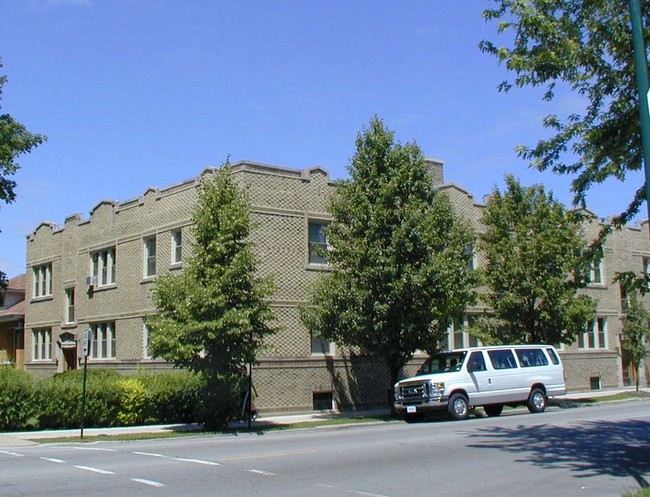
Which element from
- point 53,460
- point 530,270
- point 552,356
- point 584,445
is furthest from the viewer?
point 530,270

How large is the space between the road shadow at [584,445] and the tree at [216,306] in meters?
6.56

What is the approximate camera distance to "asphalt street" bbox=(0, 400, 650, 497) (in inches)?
442

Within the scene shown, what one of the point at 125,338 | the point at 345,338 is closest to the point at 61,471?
the point at 345,338

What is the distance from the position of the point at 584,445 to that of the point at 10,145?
1864cm

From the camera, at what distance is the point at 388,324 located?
952 inches

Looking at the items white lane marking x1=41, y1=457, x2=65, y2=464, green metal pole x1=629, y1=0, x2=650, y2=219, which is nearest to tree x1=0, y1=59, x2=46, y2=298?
white lane marking x1=41, y1=457, x2=65, y2=464

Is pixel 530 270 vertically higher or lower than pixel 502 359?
higher

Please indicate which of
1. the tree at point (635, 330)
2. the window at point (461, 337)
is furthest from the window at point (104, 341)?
the tree at point (635, 330)

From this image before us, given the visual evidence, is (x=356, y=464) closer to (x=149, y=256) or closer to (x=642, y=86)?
(x=642, y=86)

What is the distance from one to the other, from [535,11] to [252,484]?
837cm

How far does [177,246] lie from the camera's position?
1158 inches

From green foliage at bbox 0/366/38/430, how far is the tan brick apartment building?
1958 millimetres

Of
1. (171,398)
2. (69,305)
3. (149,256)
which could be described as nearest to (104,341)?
(69,305)

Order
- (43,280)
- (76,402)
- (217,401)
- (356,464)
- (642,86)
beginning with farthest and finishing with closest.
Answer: (43,280) → (76,402) → (217,401) → (356,464) → (642,86)
